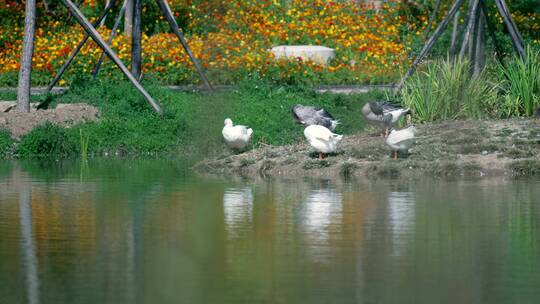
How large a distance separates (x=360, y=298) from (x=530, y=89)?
512 inches

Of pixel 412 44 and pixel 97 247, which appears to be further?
pixel 412 44

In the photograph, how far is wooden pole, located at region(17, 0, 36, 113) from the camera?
2417 centimetres

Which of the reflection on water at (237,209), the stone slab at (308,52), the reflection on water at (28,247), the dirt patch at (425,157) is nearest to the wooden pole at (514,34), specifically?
the dirt patch at (425,157)

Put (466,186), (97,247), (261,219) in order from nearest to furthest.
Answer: (97,247) < (261,219) < (466,186)

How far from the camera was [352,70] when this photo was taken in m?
30.9

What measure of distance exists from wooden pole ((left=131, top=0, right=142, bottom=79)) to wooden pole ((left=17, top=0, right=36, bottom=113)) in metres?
2.35

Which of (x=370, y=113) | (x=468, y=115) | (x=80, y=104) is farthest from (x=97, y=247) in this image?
Result: (x=80, y=104)

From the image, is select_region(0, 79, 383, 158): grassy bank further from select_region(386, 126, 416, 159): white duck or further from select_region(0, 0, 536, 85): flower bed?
select_region(386, 126, 416, 159): white duck

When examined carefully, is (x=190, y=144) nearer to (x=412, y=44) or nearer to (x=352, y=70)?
(x=352, y=70)

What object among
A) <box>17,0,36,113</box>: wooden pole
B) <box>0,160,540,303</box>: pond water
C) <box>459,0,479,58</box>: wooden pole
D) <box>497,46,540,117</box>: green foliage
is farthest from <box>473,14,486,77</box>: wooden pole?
<box>17,0,36,113</box>: wooden pole

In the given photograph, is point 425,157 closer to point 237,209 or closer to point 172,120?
point 237,209

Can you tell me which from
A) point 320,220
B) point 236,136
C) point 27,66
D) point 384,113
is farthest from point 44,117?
point 320,220

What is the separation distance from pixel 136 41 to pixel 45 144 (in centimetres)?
441

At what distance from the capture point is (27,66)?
24250mm
